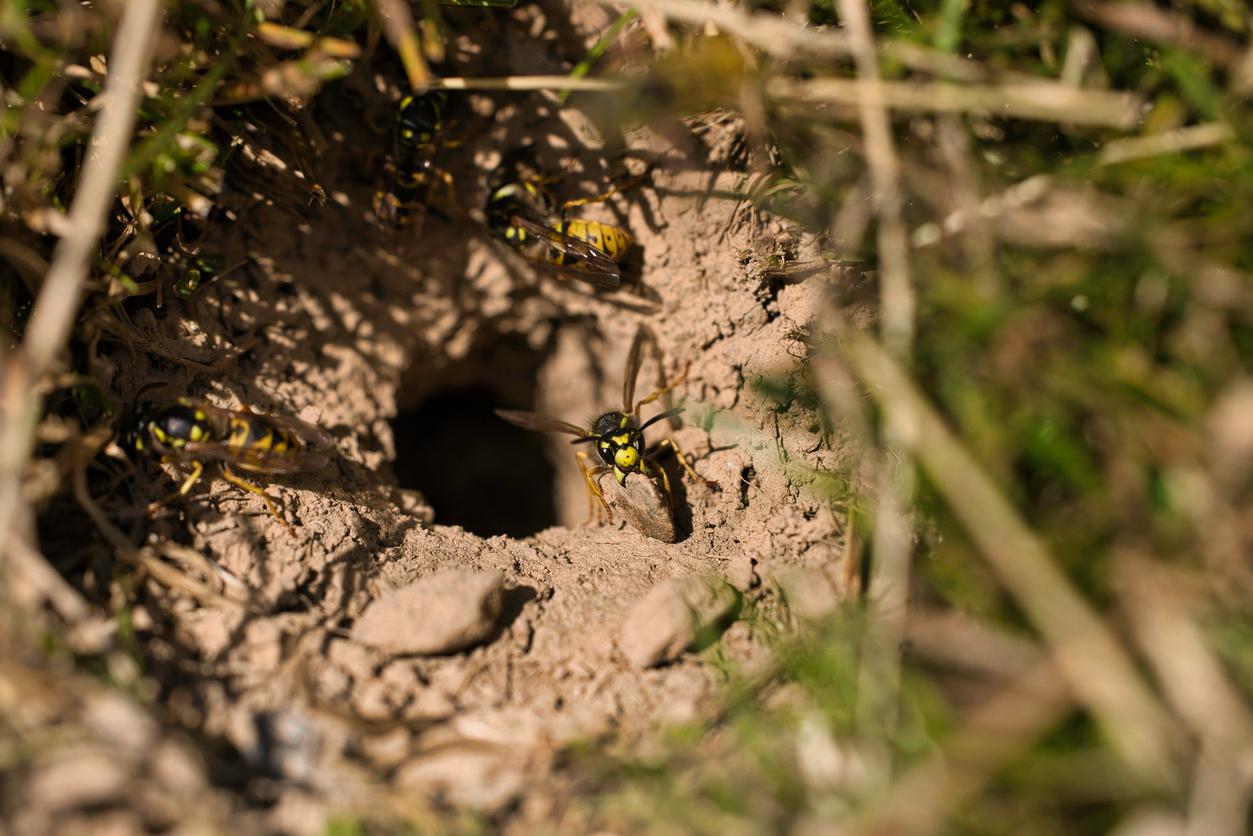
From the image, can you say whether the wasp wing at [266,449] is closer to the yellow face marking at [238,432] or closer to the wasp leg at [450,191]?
the yellow face marking at [238,432]

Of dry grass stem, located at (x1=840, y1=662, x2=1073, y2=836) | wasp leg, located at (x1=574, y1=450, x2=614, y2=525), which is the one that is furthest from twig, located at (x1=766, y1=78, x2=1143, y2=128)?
wasp leg, located at (x1=574, y1=450, x2=614, y2=525)

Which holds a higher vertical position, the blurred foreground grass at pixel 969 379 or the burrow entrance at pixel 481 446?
the burrow entrance at pixel 481 446

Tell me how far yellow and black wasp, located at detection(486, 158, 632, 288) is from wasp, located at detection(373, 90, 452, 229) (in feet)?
1.00

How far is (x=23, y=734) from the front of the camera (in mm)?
2043

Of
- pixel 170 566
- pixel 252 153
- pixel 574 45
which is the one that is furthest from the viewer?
pixel 574 45

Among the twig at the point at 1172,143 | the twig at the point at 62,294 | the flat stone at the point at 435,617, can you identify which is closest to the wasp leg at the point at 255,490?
the flat stone at the point at 435,617

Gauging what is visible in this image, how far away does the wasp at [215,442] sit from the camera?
288cm

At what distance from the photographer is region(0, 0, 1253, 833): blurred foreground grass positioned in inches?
75.4

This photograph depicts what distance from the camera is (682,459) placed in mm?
3771

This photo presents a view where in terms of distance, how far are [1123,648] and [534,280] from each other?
3.33 m

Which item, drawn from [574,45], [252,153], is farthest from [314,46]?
[574,45]

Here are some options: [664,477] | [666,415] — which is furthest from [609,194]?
[664,477]

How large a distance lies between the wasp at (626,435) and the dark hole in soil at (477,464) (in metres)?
1.35

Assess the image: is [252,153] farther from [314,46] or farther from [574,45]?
[574,45]
